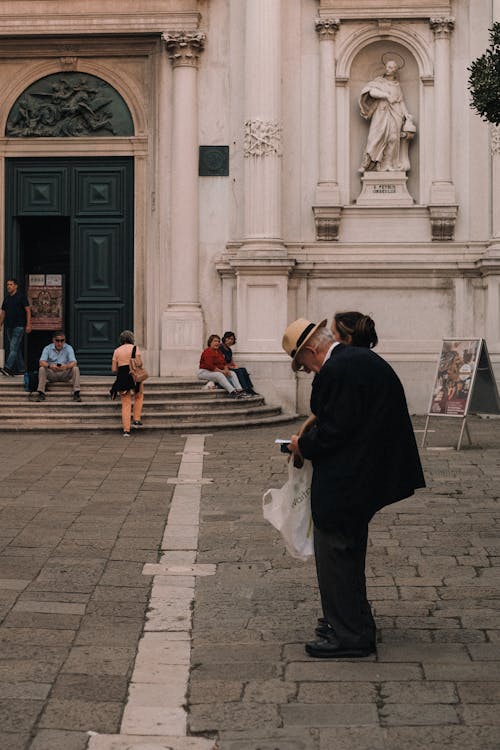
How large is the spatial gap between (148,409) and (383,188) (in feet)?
20.3

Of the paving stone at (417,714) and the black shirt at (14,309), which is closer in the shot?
the paving stone at (417,714)

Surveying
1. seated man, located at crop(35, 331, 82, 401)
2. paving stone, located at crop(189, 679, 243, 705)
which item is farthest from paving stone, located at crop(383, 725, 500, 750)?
seated man, located at crop(35, 331, 82, 401)

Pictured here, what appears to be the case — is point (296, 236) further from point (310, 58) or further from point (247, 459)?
point (247, 459)

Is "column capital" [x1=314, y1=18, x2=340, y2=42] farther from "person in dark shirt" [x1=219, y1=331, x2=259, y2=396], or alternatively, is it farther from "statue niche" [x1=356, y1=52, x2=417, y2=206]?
"person in dark shirt" [x1=219, y1=331, x2=259, y2=396]

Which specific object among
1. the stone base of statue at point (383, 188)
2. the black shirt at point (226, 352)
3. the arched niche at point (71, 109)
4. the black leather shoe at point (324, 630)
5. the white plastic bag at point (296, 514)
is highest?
the arched niche at point (71, 109)

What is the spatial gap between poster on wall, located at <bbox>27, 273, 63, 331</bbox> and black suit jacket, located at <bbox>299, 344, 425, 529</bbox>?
17197mm

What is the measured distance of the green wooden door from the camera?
22.0m

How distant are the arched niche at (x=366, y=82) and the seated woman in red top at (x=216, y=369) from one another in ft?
13.7

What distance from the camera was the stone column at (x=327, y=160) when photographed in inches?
827

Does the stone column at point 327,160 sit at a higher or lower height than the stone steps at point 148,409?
higher

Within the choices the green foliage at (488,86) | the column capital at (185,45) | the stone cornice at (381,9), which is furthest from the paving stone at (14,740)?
the stone cornice at (381,9)

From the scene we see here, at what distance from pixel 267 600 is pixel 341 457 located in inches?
62.6

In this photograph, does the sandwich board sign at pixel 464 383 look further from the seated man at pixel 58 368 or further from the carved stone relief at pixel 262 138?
the carved stone relief at pixel 262 138

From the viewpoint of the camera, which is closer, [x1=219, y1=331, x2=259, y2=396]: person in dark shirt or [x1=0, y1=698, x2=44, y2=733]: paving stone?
[x1=0, y1=698, x2=44, y2=733]: paving stone
